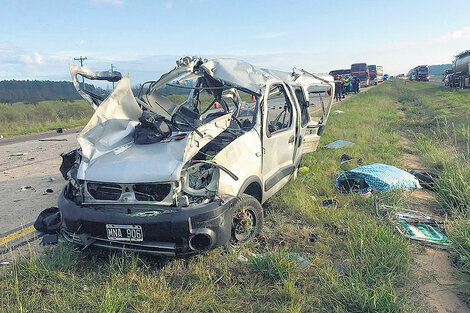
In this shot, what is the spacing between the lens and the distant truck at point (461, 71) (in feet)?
106

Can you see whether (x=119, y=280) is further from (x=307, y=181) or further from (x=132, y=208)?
(x=307, y=181)

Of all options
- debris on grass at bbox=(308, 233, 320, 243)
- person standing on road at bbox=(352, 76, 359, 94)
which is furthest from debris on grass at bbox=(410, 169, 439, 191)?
person standing on road at bbox=(352, 76, 359, 94)

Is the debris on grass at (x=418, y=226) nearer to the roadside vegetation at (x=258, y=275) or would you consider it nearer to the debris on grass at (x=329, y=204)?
the roadside vegetation at (x=258, y=275)

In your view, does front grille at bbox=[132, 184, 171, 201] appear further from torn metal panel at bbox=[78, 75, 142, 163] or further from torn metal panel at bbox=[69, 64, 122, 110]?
torn metal panel at bbox=[69, 64, 122, 110]

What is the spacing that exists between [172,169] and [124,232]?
27.4 inches

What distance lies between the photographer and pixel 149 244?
10.2 ft

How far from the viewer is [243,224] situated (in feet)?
11.9

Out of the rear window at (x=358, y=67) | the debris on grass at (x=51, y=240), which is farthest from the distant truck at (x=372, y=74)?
the debris on grass at (x=51, y=240)

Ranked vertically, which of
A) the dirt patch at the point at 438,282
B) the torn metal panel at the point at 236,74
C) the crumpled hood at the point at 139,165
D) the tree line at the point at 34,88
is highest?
the tree line at the point at 34,88

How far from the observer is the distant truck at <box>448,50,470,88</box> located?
3219cm

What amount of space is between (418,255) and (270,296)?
5.59 feet

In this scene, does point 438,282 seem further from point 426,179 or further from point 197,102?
point 197,102

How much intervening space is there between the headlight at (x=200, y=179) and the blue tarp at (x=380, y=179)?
2715 millimetres

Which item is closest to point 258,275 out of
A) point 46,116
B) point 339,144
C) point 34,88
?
point 339,144
